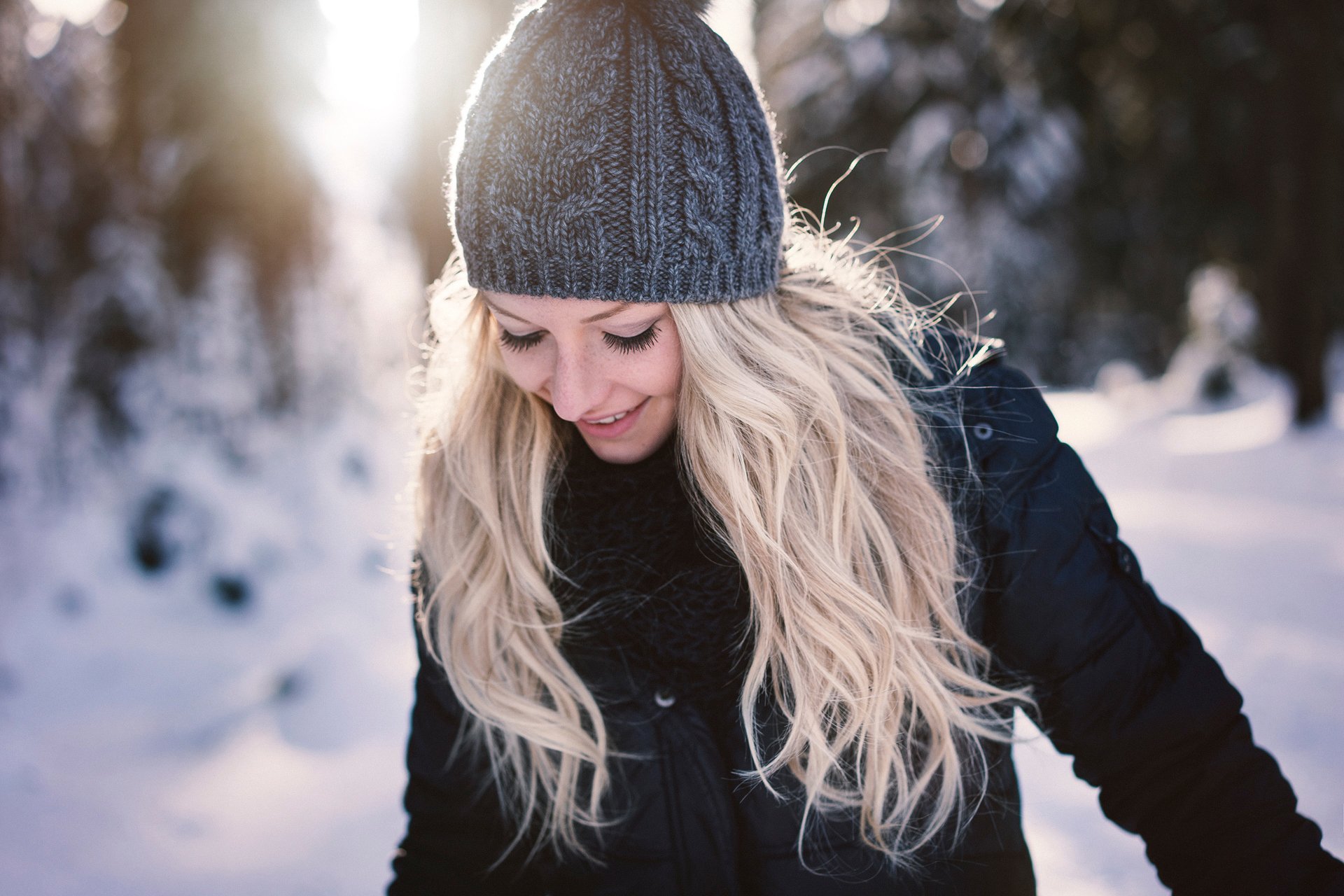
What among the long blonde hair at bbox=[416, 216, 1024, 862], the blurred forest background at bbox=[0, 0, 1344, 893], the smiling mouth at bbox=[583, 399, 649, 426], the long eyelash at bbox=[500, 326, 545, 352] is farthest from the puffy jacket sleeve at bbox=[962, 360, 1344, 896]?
the long eyelash at bbox=[500, 326, 545, 352]

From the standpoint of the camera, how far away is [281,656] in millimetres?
4422

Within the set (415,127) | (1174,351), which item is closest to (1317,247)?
(415,127)

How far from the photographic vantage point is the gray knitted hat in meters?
1.24

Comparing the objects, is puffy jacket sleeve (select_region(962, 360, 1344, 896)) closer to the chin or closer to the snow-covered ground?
the snow-covered ground

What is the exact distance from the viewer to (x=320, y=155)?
224 inches

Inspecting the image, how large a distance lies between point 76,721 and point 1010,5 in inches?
421

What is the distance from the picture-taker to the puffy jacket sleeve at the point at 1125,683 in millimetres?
1229

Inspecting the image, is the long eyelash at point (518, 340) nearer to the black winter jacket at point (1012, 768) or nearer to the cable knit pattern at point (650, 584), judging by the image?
the cable knit pattern at point (650, 584)

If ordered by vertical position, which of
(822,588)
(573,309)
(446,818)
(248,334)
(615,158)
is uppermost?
(248,334)

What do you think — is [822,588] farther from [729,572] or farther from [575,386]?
[575,386]

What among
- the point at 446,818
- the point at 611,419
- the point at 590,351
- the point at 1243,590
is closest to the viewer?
the point at 590,351

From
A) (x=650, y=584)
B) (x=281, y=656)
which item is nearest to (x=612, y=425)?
(x=650, y=584)

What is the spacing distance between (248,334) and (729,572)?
18.6 ft

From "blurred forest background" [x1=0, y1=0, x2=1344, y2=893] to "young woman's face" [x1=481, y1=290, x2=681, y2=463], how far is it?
46cm
